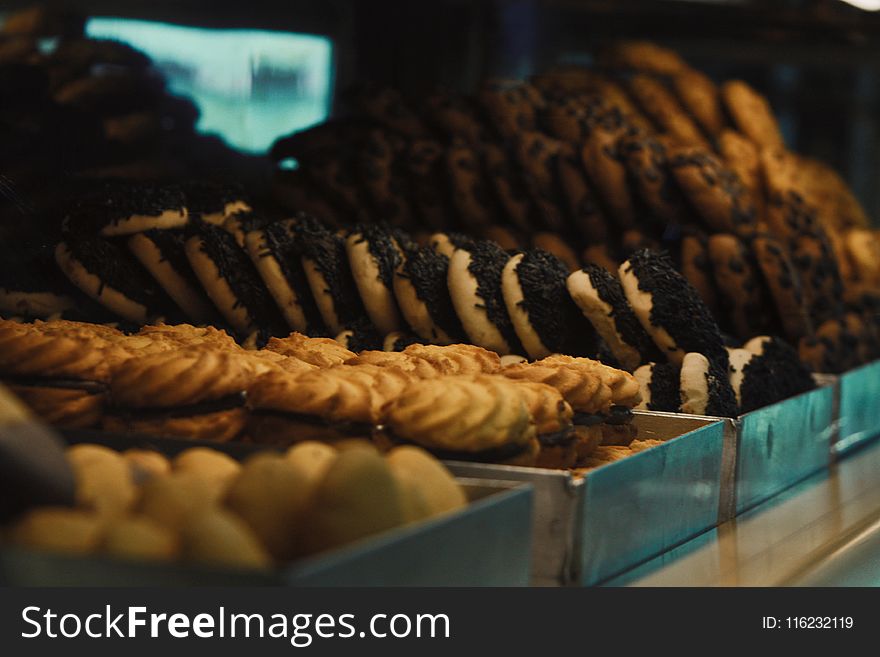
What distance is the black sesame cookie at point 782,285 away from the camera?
9.50 ft

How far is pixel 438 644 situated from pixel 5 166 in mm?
1593

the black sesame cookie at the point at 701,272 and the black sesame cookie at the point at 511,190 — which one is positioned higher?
the black sesame cookie at the point at 511,190

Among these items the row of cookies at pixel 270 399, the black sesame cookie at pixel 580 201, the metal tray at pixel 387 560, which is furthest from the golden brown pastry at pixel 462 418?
the black sesame cookie at pixel 580 201

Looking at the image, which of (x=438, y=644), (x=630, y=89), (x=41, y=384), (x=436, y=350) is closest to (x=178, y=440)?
(x=41, y=384)

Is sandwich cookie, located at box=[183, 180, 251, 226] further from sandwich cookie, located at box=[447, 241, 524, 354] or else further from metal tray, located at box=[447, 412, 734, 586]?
metal tray, located at box=[447, 412, 734, 586]

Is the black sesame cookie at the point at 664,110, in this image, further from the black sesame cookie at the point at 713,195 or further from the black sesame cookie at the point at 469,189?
the black sesame cookie at the point at 469,189

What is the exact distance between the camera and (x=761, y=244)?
9.62 ft

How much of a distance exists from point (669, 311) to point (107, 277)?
112 cm

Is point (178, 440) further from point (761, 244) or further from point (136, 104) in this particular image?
point (761, 244)

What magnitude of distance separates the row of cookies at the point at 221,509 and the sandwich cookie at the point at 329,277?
118cm

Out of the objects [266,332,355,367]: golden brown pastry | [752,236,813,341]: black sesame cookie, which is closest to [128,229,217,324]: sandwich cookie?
[266,332,355,367]: golden brown pastry

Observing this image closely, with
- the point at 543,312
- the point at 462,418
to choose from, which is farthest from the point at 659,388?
the point at 462,418

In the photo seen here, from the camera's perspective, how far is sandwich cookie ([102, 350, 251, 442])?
1.59 m

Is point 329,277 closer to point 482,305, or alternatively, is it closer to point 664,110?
point 482,305
